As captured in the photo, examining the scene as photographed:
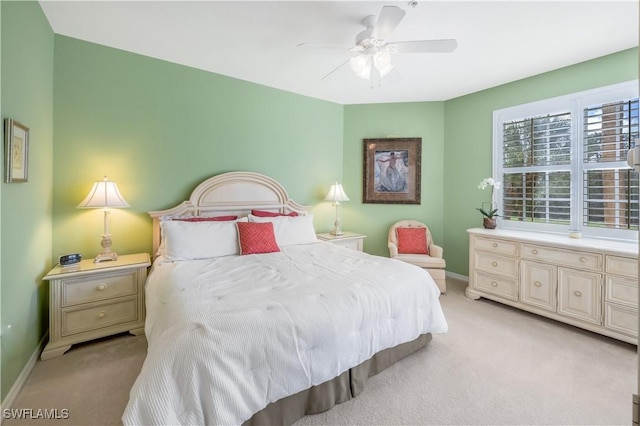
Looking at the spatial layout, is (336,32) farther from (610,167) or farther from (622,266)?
(622,266)

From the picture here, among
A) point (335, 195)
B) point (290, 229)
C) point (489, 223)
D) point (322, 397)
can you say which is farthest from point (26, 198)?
point (489, 223)

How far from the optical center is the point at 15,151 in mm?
1882

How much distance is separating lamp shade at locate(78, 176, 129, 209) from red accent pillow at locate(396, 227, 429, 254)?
139 inches

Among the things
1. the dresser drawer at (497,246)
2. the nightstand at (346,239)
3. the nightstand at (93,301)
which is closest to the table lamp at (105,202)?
the nightstand at (93,301)

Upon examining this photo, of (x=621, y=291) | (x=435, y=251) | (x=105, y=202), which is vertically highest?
(x=105, y=202)

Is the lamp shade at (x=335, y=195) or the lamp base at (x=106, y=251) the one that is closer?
the lamp base at (x=106, y=251)

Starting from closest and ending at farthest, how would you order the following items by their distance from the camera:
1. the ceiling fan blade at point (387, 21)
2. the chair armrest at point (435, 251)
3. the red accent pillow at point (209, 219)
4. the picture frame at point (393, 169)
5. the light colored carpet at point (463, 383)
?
the light colored carpet at point (463, 383)
the ceiling fan blade at point (387, 21)
the red accent pillow at point (209, 219)
the chair armrest at point (435, 251)
the picture frame at point (393, 169)

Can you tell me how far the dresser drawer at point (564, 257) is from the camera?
2643 millimetres

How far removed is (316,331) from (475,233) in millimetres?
2862

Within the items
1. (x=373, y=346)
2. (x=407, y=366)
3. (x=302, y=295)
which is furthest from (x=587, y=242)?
(x=302, y=295)

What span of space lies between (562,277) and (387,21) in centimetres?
296

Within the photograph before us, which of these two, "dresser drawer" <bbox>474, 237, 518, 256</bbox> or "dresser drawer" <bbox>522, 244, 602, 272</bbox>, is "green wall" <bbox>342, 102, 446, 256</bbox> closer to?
"dresser drawer" <bbox>474, 237, 518, 256</bbox>

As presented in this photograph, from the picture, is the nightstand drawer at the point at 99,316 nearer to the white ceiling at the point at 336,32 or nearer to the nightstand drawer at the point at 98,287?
the nightstand drawer at the point at 98,287

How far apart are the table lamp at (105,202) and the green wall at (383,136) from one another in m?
3.18
